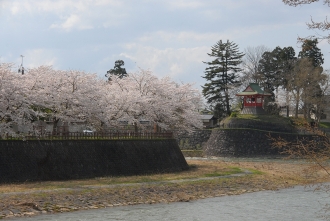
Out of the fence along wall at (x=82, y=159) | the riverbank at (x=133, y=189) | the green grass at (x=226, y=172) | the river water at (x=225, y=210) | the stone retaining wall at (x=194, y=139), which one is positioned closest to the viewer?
the river water at (x=225, y=210)

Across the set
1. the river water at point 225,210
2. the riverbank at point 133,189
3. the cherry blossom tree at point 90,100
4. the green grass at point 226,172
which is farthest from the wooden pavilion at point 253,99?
the river water at point 225,210

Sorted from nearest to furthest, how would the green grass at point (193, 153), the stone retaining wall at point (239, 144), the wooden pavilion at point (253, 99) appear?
1. the green grass at point (193, 153)
2. the stone retaining wall at point (239, 144)
3. the wooden pavilion at point (253, 99)

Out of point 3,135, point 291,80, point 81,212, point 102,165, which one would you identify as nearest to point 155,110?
point 102,165

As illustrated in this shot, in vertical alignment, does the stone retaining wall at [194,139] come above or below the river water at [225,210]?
above

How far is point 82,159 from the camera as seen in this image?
110 feet

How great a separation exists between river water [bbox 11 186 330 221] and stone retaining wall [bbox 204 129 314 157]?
105ft

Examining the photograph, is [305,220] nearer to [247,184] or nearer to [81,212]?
[81,212]

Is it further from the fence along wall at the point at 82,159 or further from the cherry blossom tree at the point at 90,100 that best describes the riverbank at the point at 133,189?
the cherry blossom tree at the point at 90,100

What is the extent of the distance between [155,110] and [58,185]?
17.7 metres

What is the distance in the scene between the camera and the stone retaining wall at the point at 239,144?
200ft

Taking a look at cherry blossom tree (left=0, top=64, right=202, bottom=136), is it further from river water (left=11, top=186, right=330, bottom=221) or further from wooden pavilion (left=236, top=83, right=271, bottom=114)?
wooden pavilion (left=236, top=83, right=271, bottom=114)

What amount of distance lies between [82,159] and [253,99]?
43396 millimetres

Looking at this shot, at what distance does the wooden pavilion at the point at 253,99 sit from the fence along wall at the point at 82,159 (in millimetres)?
32899

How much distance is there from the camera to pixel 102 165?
34.4 metres
